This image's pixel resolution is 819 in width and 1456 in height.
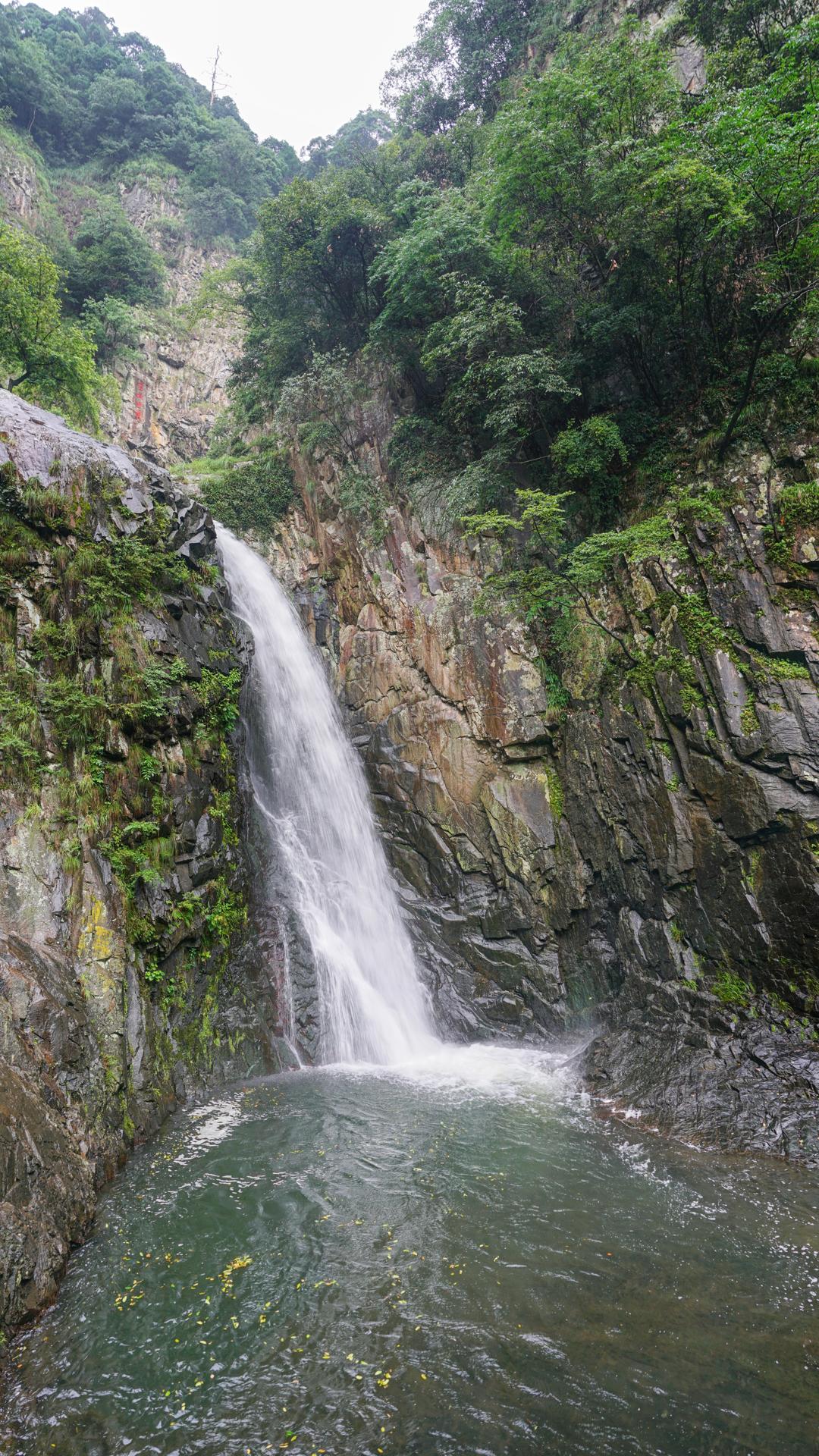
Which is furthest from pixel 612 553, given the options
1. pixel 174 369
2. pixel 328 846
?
pixel 174 369

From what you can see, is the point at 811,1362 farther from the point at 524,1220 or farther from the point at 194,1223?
the point at 194,1223

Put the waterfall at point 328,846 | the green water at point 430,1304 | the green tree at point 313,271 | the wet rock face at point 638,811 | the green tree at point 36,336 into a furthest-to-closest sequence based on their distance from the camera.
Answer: the green tree at point 313,271
the green tree at point 36,336
the waterfall at point 328,846
the wet rock face at point 638,811
the green water at point 430,1304

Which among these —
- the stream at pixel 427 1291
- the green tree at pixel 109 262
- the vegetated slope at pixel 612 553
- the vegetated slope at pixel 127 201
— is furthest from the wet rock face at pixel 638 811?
the green tree at pixel 109 262

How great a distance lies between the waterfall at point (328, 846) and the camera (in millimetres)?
11047

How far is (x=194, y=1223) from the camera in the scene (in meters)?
5.92

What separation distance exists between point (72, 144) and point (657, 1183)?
48.0 meters

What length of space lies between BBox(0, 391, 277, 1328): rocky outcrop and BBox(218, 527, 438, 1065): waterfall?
1.26 m

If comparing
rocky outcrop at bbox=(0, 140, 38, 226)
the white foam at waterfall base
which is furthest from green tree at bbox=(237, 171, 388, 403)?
rocky outcrop at bbox=(0, 140, 38, 226)

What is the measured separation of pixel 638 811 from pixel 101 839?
26.5ft

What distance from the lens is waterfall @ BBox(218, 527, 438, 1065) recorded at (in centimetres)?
1105

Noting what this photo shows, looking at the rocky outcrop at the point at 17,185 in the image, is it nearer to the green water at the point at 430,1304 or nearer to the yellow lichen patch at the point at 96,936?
the yellow lichen patch at the point at 96,936

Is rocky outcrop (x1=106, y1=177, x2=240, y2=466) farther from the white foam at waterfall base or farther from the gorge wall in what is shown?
the white foam at waterfall base

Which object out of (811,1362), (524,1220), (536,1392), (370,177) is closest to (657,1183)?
(524,1220)

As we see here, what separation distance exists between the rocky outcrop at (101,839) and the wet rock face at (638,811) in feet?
12.3
